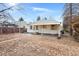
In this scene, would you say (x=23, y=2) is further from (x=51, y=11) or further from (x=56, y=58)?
(x=56, y=58)

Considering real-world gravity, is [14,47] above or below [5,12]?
below

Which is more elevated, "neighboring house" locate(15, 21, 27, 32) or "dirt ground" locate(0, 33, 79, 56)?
"neighboring house" locate(15, 21, 27, 32)

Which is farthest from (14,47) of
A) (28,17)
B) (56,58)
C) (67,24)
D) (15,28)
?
(67,24)

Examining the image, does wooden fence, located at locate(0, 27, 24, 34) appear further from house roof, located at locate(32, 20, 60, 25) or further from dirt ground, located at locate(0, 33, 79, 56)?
house roof, located at locate(32, 20, 60, 25)

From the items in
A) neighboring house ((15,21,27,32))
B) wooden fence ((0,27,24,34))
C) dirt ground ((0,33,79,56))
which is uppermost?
neighboring house ((15,21,27,32))

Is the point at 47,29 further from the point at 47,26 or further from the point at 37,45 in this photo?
the point at 37,45

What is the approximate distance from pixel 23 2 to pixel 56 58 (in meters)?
0.97

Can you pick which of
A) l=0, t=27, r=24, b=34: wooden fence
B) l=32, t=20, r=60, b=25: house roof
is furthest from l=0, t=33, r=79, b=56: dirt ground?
l=32, t=20, r=60, b=25: house roof

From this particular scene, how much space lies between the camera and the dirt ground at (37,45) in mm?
2367

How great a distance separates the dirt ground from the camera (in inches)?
93.2

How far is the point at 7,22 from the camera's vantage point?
241 cm

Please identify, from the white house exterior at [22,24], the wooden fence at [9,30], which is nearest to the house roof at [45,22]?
the white house exterior at [22,24]

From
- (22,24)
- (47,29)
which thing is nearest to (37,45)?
(47,29)

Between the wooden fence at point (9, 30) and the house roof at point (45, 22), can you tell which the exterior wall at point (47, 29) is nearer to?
the house roof at point (45, 22)
